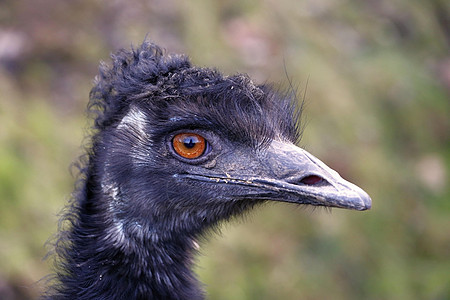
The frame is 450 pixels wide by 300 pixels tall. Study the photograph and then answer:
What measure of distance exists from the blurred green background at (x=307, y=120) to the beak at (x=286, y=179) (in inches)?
83.7

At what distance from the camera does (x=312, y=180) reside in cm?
248

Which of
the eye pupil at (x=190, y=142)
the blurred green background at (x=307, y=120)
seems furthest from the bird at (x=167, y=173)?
the blurred green background at (x=307, y=120)

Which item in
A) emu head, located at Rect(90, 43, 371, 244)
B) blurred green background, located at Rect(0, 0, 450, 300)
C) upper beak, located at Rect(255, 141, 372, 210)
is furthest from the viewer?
blurred green background, located at Rect(0, 0, 450, 300)

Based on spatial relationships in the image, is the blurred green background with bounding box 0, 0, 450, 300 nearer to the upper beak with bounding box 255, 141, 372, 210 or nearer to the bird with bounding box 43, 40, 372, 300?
the bird with bounding box 43, 40, 372, 300

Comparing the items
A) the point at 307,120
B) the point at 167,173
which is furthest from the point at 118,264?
the point at 307,120

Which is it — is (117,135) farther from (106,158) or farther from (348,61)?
(348,61)

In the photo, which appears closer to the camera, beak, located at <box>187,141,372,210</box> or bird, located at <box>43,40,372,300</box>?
beak, located at <box>187,141,372,210</box>

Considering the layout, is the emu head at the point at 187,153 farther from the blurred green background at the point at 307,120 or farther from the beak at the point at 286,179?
the blurred green background at the point at 307,120

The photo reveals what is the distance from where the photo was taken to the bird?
264 centimetres

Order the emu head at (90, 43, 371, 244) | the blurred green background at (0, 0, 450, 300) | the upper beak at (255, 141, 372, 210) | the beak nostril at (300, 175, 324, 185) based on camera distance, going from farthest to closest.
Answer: the blurred green background at (0, 0, 450, 300) → the emu head at (90, 43, 371, 244) → the beak nostril at (300, 175, 324, 185) → the upper beak at (255, 141, 372, 210)

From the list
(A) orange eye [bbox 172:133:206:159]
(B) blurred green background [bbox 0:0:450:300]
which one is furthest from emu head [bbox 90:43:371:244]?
(B) blurred green background [bbox 0:0:450:300]

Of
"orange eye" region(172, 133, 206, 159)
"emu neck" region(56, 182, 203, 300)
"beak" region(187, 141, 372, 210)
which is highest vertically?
"orange eye" region(172, 133, 206, 159)

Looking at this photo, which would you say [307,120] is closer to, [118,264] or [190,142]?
[190,142]

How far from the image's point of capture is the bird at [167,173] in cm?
264
